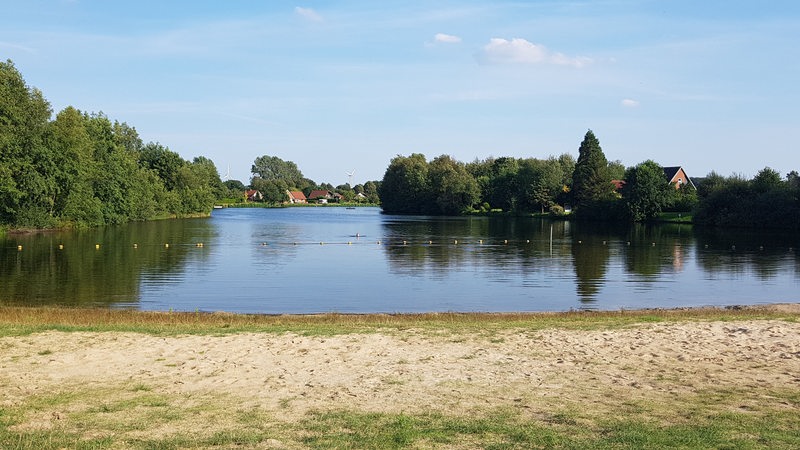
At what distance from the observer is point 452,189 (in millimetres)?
156000

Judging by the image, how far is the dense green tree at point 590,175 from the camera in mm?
120938

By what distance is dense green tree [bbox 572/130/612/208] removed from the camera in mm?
120938

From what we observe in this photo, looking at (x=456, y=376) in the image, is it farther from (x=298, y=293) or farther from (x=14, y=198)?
(x=14, y=198)

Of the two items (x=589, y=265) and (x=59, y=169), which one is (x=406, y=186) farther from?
(x=589, y=265)

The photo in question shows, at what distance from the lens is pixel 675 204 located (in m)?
115

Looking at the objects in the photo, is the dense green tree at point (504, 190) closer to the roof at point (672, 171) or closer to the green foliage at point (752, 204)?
the roof at point (672, 171)

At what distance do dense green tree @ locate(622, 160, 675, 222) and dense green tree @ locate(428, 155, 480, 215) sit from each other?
46.6m

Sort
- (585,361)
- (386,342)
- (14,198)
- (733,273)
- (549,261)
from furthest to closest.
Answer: (14,198), (549,261), (733,273), (386,342), (585,361)

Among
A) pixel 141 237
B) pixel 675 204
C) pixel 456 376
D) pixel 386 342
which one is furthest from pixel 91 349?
pixel 675 204

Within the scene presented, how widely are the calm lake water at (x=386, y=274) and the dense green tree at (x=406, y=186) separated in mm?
102862

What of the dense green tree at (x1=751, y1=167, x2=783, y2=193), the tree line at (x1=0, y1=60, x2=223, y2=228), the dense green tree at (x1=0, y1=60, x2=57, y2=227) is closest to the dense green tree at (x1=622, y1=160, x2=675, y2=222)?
the dense green tree at (x1=751, y1=167, x2=783, y2=193)

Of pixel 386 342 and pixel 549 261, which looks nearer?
pixel 386 342

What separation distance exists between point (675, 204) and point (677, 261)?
7322 cm

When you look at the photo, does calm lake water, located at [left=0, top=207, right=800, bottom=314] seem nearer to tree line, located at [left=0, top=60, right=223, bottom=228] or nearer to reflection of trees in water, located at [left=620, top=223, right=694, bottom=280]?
reflection of trees in water, located at [left=620, top=223, right=694, bottom=280]
